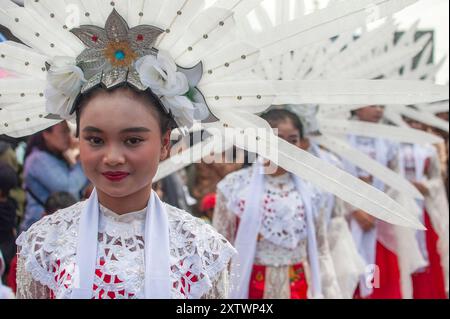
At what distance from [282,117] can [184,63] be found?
1861 mm

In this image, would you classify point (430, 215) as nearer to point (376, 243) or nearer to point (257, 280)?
point (376, 243)

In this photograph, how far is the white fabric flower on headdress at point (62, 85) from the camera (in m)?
2.32

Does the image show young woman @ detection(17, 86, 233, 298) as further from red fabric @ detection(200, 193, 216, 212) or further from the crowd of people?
red fabric @ detection(200, 193, 216, 212)

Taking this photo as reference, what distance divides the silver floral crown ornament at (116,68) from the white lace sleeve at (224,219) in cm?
196

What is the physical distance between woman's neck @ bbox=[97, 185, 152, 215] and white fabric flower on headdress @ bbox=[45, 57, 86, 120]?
273mm

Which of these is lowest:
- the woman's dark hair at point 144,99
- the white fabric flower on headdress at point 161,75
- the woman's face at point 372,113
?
the woman's dark hair at point 144,99

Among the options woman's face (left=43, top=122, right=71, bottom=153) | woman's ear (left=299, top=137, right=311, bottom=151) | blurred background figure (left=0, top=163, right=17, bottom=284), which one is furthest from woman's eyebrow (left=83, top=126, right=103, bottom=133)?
woman's face (left=43, top=122, right=71, bottom=153)

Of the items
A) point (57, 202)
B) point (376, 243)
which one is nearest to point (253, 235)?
point (57, 202)

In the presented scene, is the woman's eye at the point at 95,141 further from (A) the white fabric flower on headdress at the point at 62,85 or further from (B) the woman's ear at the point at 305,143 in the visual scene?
(B) the woman's ear at the point at 305,143

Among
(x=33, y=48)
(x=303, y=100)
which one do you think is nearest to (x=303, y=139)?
(x=303, y=100)

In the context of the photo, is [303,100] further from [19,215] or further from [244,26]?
[19,215]

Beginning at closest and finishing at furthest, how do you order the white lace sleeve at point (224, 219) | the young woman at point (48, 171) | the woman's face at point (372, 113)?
the white lace sleeve at point (224, 219) → the young woman at point (48, 171) → the woman's face at point (372, 113)

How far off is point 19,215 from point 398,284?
112 inches

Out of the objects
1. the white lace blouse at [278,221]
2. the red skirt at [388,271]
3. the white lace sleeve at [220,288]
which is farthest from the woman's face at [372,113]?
the white lace sleeve at [220,288]
